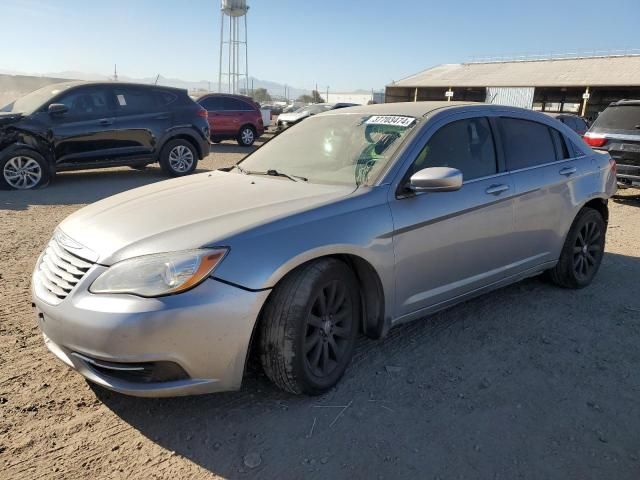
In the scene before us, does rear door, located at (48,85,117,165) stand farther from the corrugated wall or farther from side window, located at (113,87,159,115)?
the corrugated wall

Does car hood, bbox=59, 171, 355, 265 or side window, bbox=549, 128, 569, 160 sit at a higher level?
side window, bbox=549, 128, 569, 160

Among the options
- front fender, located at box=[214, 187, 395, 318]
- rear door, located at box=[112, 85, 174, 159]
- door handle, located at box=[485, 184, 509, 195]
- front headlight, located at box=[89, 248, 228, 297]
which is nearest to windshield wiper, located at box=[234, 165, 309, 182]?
front fender, located at box=[214, 187, 395, 318]

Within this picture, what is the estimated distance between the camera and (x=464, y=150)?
12.0 feet

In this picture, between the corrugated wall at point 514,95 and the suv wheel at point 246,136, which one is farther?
the corrugated wall at point 514,95

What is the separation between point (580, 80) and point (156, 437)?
46198 millimetres

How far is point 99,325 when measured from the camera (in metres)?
2.34

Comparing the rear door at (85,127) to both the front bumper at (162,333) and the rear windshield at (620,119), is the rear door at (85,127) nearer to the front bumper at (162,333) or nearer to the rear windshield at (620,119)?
the front bumper at (162,333)

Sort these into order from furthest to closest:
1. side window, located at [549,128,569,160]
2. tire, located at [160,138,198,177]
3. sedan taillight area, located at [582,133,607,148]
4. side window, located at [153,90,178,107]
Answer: tire, located at [160,138,198,177] → side window, located at [153,90,178,107] → sedan taillight area, located at [582,133,607,148] → side window, located at [549,128,569,160]

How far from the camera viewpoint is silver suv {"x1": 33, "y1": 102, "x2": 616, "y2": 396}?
239 cm

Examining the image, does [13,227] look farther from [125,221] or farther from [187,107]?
[187,107]

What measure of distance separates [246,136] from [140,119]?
8463mm

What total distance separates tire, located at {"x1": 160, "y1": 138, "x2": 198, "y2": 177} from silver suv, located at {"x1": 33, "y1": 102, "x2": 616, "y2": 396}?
6.57 meters

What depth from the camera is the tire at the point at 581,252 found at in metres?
4.52

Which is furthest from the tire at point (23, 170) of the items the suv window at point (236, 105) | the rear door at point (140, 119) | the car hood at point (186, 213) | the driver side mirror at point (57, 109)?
the suv window at point (236, 105)
